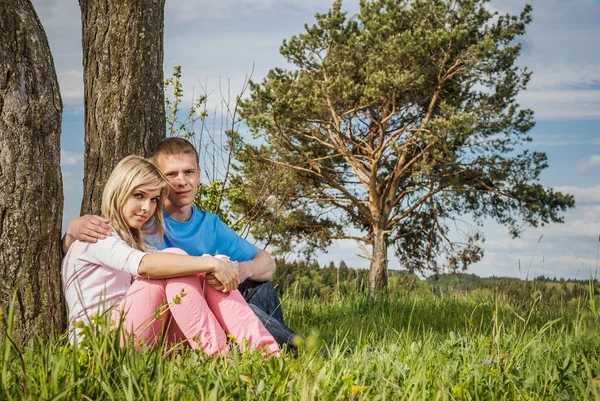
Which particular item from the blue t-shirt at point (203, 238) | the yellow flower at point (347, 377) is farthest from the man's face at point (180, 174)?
the yellow flower at point (347, 377)

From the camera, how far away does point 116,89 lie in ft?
12.1

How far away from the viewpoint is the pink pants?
259 centimetres

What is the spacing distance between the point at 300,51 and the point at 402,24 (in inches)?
98.6

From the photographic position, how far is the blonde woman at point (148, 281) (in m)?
2.58

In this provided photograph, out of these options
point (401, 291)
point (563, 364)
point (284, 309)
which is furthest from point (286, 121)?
point (563, 364)

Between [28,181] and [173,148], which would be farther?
[173,148]

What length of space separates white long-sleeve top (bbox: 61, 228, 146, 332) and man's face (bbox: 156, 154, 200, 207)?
616mm

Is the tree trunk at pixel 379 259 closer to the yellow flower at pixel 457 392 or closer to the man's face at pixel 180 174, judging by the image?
the man's face at pixel 180 174

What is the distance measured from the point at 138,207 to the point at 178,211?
62 centimetres

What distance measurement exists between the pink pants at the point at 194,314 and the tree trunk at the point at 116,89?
1.27 m

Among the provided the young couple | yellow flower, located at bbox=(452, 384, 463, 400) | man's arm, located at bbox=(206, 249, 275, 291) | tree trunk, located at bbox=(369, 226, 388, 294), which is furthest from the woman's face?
tree trunk, located at bbox=(369, 226, 388, 294)

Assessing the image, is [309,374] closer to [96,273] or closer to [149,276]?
[149,276]

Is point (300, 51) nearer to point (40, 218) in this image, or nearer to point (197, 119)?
point (197, 119)

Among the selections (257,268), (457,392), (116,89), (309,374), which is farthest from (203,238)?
(457,392)
